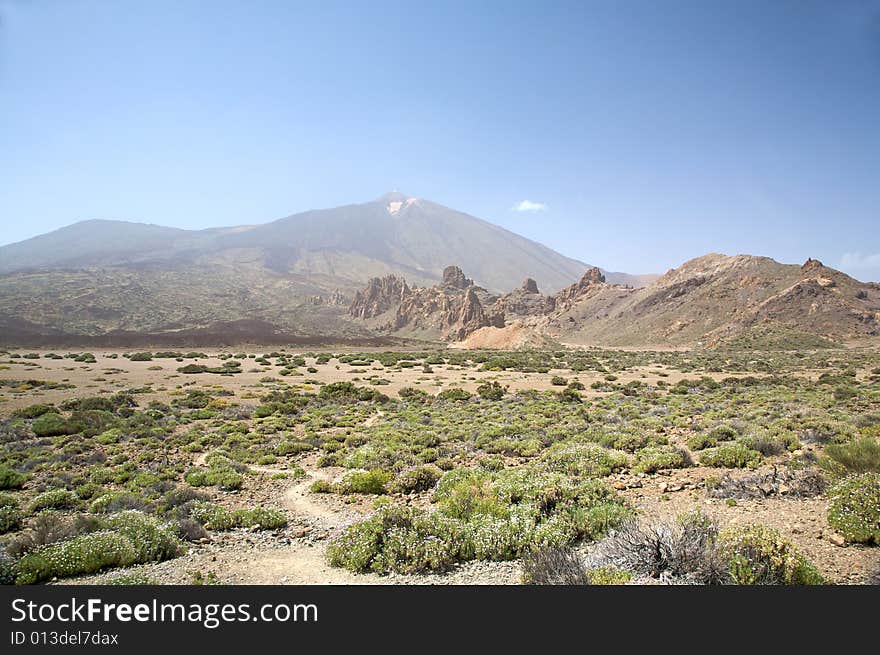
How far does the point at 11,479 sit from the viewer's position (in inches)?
403

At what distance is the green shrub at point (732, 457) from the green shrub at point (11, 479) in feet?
53.3

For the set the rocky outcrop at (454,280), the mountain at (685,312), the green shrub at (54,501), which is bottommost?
the green shrub at (54,501)

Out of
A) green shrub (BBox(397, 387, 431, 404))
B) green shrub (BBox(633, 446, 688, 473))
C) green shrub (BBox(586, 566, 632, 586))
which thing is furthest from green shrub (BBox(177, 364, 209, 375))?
green shrub (BBox(586, 566, 632, 586))

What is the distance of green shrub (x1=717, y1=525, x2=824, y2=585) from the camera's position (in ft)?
14.6

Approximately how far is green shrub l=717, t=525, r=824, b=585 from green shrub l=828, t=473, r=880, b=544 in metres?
1.19

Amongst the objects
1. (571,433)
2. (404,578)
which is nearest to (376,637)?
(404,578)

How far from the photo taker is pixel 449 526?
6.41 metres

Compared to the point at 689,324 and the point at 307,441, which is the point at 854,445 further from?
the point at 689,324

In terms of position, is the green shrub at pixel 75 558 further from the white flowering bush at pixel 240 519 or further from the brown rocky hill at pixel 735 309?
the brown rocky hill at pixel 735 309

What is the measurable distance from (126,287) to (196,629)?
6255 inches

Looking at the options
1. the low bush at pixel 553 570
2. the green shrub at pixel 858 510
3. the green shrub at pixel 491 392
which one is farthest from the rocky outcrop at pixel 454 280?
the low bush at pixel 553 570

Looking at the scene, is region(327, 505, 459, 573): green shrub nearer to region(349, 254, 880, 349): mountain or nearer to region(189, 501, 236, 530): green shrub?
region(189, 501, 236, 530): green shrub

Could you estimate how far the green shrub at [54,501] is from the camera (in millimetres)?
8695

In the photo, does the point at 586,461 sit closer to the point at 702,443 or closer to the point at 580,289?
the point at 702,443
